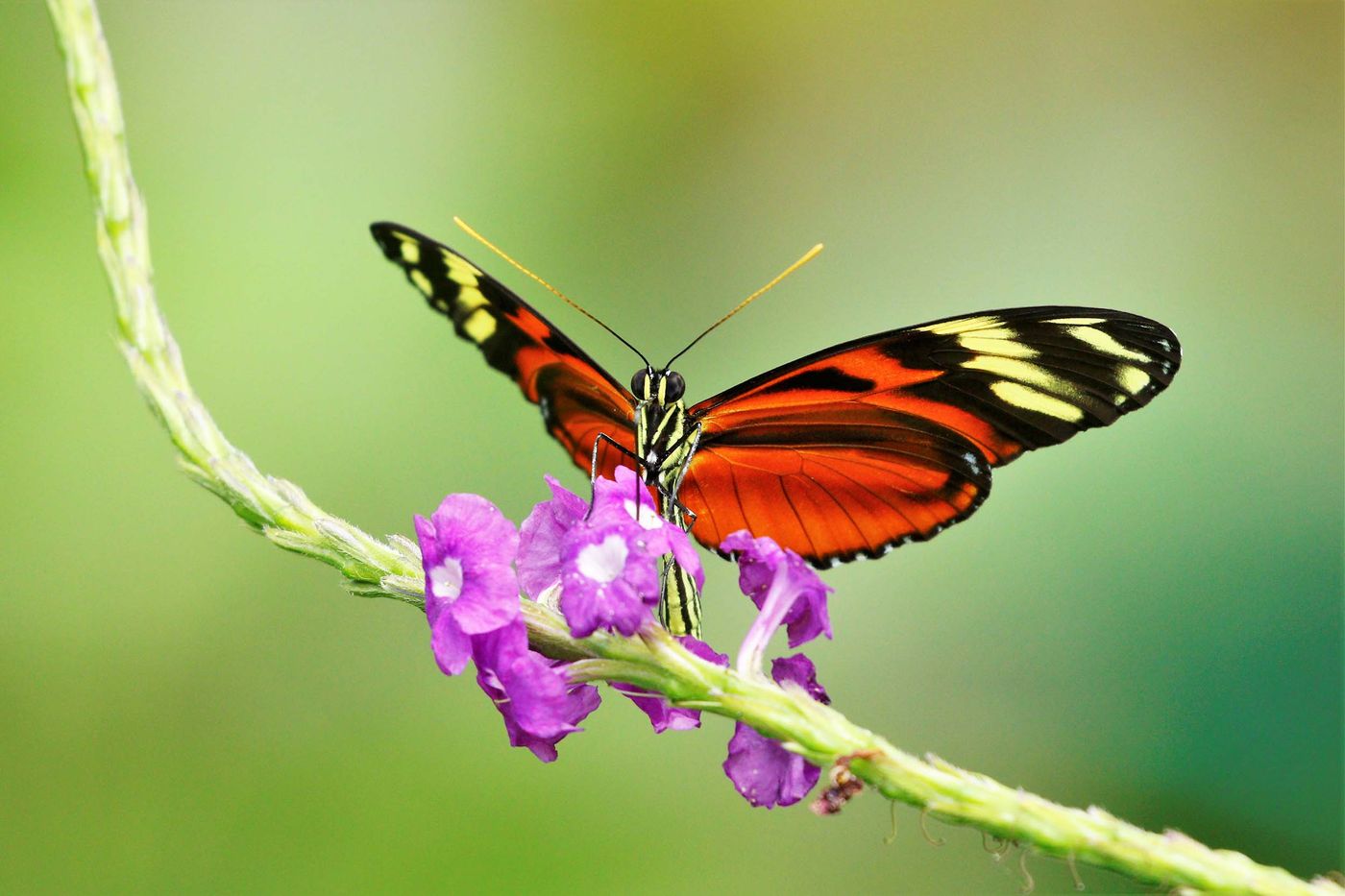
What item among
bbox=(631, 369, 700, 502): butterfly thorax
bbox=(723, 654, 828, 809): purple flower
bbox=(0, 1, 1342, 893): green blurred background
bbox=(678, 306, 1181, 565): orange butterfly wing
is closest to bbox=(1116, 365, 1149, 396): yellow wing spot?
bbox=(678, 306, 1181, 565): orange butterfly wing

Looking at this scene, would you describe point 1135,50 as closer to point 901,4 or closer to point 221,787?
point 901,4

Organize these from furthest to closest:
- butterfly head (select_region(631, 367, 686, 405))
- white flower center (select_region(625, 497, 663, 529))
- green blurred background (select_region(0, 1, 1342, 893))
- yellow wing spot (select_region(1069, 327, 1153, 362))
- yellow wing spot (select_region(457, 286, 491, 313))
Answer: green blurred background (select_region(0, 1, 1342, 893)), yellow wing spot (select_region(457, 286, 491, 313)), butterfly head (select_region(631, 367, 686, 405)), yellow wing spot (select_region(1069, 327, 1153, 362)), white flower center (select_region(625, 497, 663, 529))

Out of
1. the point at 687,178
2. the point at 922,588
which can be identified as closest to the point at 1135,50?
the point at 687,178

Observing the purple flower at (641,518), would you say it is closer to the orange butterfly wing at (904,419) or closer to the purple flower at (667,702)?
the purple flower at (667,702)

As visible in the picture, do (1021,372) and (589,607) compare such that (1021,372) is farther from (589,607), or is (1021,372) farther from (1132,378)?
(589,607)

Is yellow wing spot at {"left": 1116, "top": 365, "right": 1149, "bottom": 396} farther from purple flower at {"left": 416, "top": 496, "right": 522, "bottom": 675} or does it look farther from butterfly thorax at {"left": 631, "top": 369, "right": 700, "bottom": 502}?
purple flower at {"left": 416, "top": 496, "right": 522, "bottom": 675}

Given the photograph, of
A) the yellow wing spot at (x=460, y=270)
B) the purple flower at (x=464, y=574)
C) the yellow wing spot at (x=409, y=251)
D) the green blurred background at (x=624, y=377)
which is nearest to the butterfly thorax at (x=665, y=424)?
the yellow wing spot at (x=460, y=270)
